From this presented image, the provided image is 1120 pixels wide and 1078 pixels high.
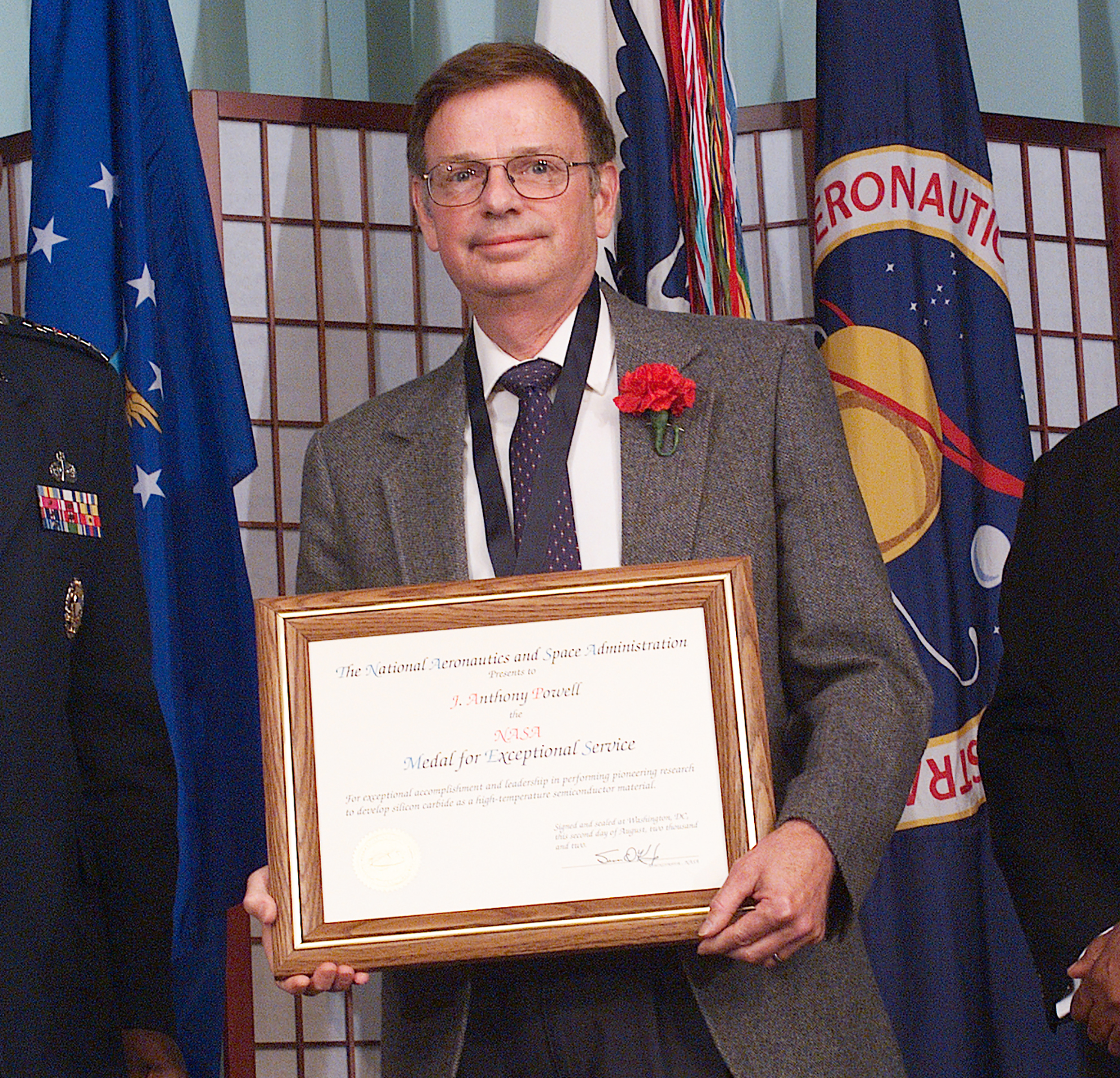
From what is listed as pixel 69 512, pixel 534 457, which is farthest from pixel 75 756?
pixel 534 457

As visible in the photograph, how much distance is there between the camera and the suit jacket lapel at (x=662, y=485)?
197 cm

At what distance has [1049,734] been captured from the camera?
2354 mm

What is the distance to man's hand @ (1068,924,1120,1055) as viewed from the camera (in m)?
2.04

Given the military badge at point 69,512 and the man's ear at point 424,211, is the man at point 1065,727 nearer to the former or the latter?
the man's ear at point 424,211

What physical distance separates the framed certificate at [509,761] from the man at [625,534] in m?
0.07

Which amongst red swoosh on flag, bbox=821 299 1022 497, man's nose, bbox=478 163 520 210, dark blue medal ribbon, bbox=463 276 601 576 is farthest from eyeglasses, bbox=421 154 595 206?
red swoosh on flag, bbox=821 299 1022 497

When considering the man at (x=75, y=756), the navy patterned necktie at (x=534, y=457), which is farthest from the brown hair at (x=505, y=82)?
the man at (x=75, y=756)

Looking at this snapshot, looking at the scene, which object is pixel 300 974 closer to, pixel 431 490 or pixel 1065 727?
pixel 431 490

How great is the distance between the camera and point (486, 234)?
7.07ft

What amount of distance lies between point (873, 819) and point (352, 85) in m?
2.70

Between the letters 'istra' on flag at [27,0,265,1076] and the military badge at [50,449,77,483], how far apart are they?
2.59 ft

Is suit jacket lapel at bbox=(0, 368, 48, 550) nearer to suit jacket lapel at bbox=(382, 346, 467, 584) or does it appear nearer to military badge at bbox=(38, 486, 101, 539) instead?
military badge at bbox=(38, 486, 101, 539)

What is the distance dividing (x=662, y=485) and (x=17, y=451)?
0.87 metres

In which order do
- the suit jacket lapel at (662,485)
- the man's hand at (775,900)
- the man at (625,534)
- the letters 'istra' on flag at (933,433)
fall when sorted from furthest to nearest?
the letters 'istra' on flag at (933,433)
the suit jacket lapel at (662,485)
the man at (625,534)
the man's hand at (775,900)
